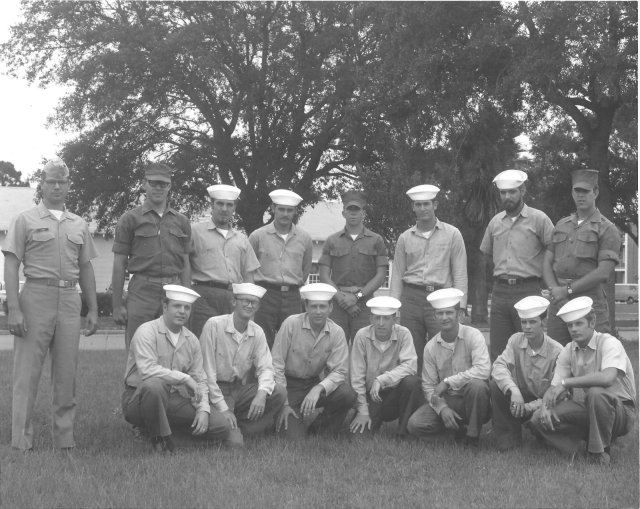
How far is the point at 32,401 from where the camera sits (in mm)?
6902

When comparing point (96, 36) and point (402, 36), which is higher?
point (96, 36)

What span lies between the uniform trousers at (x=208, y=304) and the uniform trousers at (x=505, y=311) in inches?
99.1

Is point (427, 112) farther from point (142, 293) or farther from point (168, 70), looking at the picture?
point (142, 293)

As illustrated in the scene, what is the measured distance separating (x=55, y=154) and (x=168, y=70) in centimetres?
584

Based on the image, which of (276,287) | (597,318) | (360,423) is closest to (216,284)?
(276,287)

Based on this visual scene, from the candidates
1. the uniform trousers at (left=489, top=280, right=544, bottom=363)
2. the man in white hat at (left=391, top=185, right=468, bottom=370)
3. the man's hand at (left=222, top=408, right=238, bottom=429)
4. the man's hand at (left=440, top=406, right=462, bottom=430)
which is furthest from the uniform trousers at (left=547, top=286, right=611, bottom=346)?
the man's hand at (left=222, top=408, right=238, bottom=429)

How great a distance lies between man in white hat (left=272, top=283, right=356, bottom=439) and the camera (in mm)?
7586

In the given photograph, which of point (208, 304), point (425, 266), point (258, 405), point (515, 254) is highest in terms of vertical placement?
point (515, 254)

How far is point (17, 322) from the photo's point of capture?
21.9 ft

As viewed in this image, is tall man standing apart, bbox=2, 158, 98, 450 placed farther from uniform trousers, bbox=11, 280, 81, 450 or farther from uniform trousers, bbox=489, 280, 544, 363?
uniform trousers, bbox=489, 280, 544, 363

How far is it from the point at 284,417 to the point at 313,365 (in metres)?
0.65

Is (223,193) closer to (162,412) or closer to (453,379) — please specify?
(162,412)

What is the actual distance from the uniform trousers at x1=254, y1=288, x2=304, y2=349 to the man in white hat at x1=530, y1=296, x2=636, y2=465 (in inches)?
109

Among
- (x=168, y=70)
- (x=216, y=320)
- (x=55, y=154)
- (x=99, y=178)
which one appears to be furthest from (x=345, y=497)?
(x=55, y=154)
